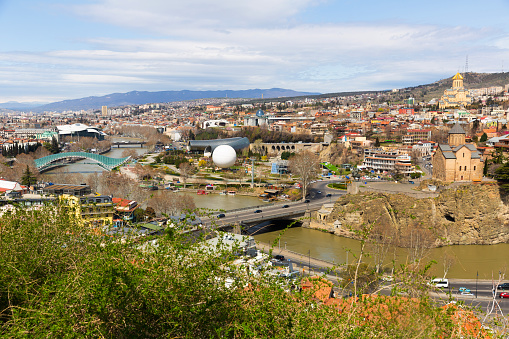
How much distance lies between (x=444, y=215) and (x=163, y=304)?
427 inches

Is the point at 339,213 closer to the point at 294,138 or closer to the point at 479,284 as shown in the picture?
the point at 479,284

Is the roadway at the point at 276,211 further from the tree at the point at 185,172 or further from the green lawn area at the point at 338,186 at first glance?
the tree at the point at 185,172

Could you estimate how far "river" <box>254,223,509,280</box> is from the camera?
9172 millimetres

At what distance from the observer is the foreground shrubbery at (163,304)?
267cm

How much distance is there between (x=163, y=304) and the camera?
9.35ft

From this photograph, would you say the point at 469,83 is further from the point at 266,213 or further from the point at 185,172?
the point at 266,213

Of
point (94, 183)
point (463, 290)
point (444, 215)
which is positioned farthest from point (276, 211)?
point (94, 183)

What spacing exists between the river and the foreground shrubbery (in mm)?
5950

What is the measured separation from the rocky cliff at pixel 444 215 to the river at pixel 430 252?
12.9 inches

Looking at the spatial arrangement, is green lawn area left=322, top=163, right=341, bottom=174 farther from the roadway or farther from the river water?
the river water

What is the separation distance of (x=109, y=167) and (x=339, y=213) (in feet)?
51.5

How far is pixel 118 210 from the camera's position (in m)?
10.8

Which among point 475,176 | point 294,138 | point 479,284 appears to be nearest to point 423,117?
point 294,138

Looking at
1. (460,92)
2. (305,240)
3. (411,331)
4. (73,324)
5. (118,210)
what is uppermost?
(460,92)
